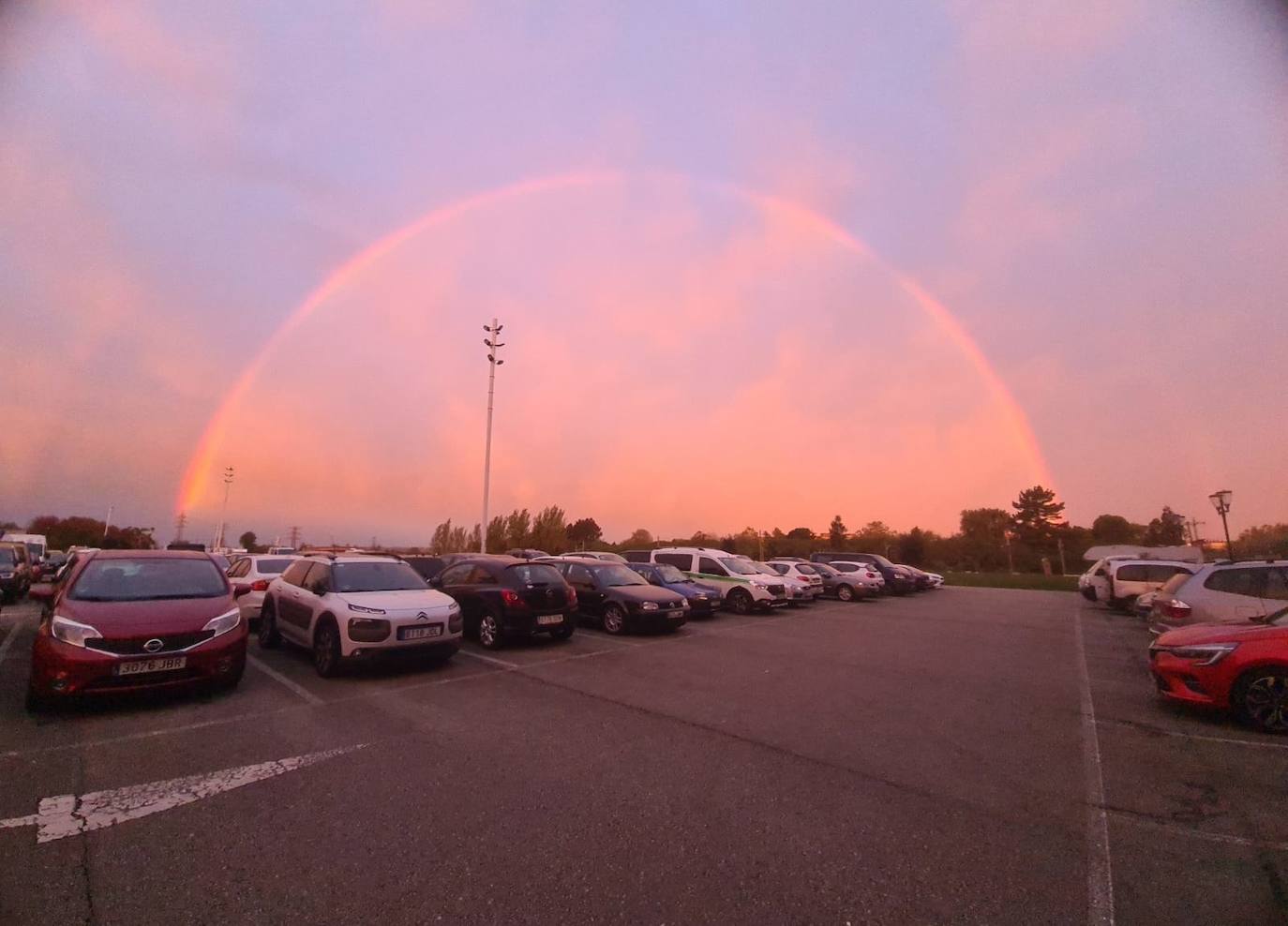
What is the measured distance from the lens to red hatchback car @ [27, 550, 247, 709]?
17.6 ft

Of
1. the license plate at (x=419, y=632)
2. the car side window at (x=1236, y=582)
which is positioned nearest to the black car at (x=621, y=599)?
the license plate at (x=419, y=632)

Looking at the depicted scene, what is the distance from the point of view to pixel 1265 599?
25.4ft

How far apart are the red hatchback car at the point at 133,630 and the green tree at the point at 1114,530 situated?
280 ft

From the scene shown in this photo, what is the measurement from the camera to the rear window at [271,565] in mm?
11125

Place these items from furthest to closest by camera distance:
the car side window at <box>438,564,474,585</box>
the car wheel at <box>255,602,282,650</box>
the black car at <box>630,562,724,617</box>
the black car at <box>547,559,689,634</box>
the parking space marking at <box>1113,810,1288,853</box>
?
the black car at <box>630,562,724,617</box> < the black car at <box>547,559,689,634</box> < the car side window at <box>438,564,474,585</box> < the car wheel at <box>255,602,282,650</box> < the parking space marking at <box>1113,810,1288,853</box>

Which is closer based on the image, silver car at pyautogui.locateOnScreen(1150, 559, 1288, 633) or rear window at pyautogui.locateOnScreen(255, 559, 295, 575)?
silver car at pyautogui.locateOnScreen(1150, 559, 1288, 633)

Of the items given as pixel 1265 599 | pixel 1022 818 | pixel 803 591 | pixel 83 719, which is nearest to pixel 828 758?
pixel 1022 818

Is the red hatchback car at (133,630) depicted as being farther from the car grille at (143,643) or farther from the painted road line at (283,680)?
the painted road line at (283,680)

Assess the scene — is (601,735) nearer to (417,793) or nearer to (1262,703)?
(417,793)

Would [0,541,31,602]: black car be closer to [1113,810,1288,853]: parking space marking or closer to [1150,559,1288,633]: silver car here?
[1113,810,1288,853]: parking space marking

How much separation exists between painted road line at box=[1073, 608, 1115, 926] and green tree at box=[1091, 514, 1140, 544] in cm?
7983

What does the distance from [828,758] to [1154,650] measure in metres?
4.60

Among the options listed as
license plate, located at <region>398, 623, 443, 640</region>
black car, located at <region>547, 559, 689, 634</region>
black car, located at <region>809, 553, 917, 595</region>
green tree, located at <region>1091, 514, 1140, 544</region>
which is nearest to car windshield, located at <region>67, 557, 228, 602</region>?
license plate, located at <region>398, 623, 443, 640</region>

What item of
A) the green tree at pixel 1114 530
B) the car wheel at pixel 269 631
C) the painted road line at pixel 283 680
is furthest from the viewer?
the green tree at pixel 1114 530
